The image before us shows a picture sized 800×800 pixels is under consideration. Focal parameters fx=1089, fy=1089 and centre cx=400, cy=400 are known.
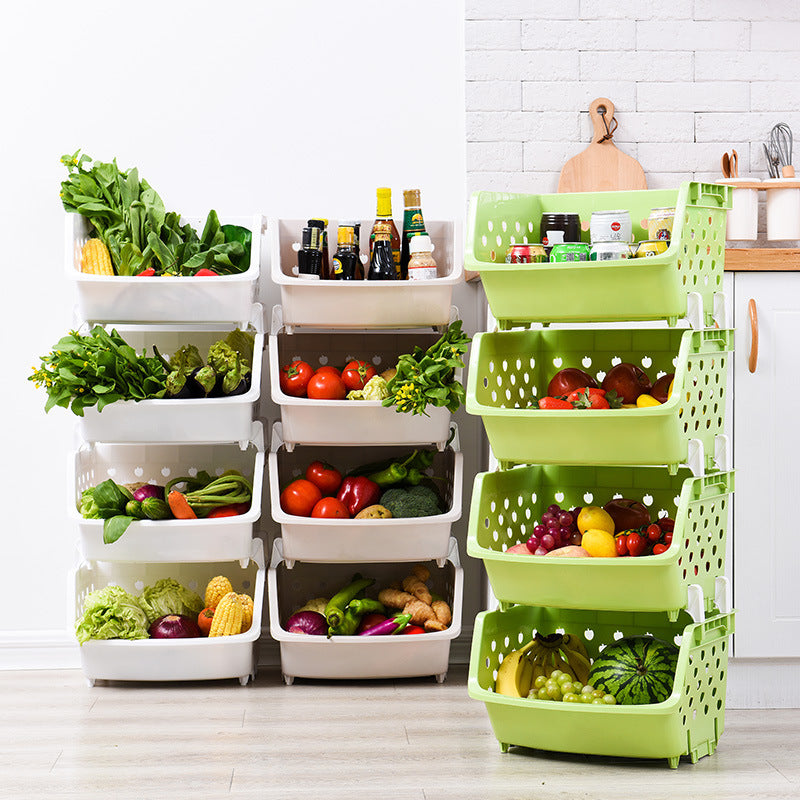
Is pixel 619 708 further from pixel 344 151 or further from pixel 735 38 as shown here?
pixel 735 38

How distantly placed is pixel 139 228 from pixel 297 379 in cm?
60

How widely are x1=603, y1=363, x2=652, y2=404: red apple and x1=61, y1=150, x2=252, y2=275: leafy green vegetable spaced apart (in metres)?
1.14

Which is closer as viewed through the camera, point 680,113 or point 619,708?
point 619,708

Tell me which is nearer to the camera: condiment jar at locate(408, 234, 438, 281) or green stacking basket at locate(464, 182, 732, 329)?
green stacking basket at locate(464, 182, 732, 329)

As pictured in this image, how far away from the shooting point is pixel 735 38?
3.22 metres

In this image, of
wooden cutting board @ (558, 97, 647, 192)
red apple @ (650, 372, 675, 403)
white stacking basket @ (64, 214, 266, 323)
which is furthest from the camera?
wooden cutting board @ (558, 97, 647, 192)

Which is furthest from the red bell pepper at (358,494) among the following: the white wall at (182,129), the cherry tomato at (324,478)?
the white wall at (182,129)

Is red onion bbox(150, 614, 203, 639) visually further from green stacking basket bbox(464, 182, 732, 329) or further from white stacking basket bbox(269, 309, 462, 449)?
green stacking basket bbox(464, 182, 732, 329)

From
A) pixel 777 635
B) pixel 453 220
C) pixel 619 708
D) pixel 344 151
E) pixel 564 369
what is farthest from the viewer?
pixel 344 151

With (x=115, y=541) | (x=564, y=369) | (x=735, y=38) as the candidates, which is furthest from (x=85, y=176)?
(x=735, y=38)

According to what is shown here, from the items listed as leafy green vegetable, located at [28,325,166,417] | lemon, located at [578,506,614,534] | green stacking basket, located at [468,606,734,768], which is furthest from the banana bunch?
leafy green vegetable, located at [28,325,166,417]

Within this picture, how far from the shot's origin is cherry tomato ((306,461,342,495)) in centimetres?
305

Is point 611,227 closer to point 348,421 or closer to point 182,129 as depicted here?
point 348,421

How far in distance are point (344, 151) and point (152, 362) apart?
89 cm
